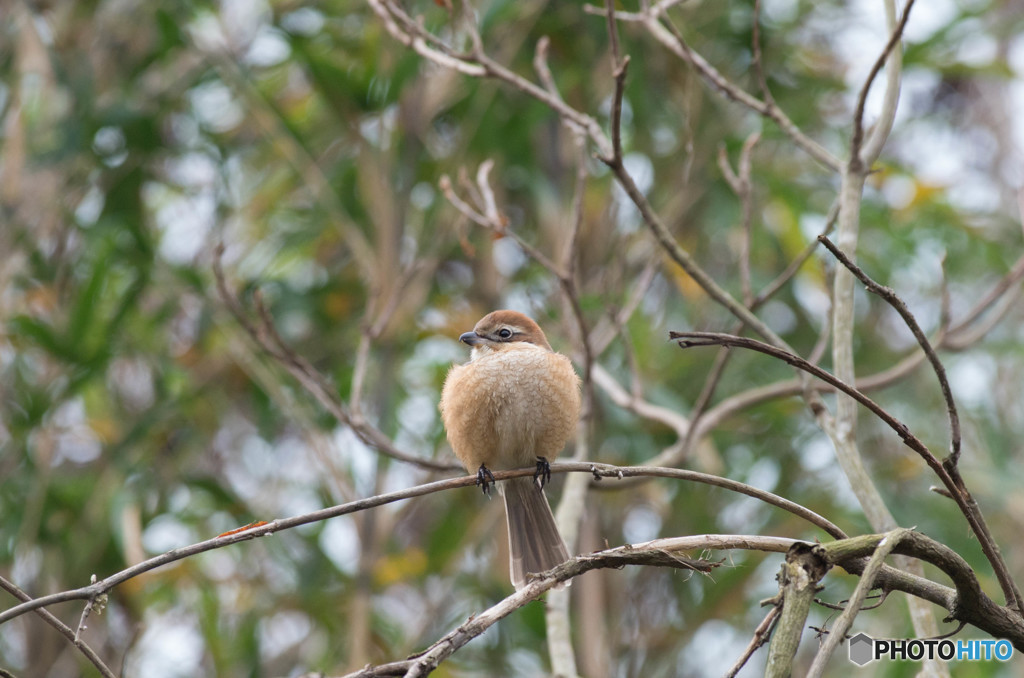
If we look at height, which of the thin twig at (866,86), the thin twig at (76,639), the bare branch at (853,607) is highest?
the thin twig at (866,86)

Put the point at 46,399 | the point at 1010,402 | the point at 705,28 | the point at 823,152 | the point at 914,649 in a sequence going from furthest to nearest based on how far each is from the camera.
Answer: the point at 1010,402 → the point at 705,28 → the point at 46,399 → the point at 823,152 → the point at 914,649

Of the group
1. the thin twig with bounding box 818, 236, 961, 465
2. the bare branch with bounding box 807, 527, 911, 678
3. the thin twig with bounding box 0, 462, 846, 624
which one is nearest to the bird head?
the thin twig with bounding box 0, 462, 846, 624

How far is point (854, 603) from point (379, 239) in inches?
174

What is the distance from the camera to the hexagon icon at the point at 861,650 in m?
3.28

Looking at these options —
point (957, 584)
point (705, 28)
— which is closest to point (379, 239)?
point (705, 28)

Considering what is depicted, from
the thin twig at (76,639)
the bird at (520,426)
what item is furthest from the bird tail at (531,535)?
the thin twig at (76,639)

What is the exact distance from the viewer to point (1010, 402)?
7445 mm

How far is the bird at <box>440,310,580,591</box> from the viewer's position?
4.15 meters

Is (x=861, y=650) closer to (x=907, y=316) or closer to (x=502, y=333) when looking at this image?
(x=907, y=316)

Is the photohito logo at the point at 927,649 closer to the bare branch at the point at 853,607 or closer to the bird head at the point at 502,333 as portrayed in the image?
the bare branch at the point at 853,607

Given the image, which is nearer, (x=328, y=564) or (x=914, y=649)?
(x=914, y=649)

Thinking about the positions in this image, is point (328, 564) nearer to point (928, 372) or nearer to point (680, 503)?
point (680, 503)

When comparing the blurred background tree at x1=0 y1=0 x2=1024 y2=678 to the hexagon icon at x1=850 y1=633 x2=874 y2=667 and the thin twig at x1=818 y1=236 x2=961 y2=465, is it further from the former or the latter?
the thin twig at x1=818 y1=236 x2=961 y2=465

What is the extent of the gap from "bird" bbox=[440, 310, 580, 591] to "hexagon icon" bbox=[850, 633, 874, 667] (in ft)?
3.97
